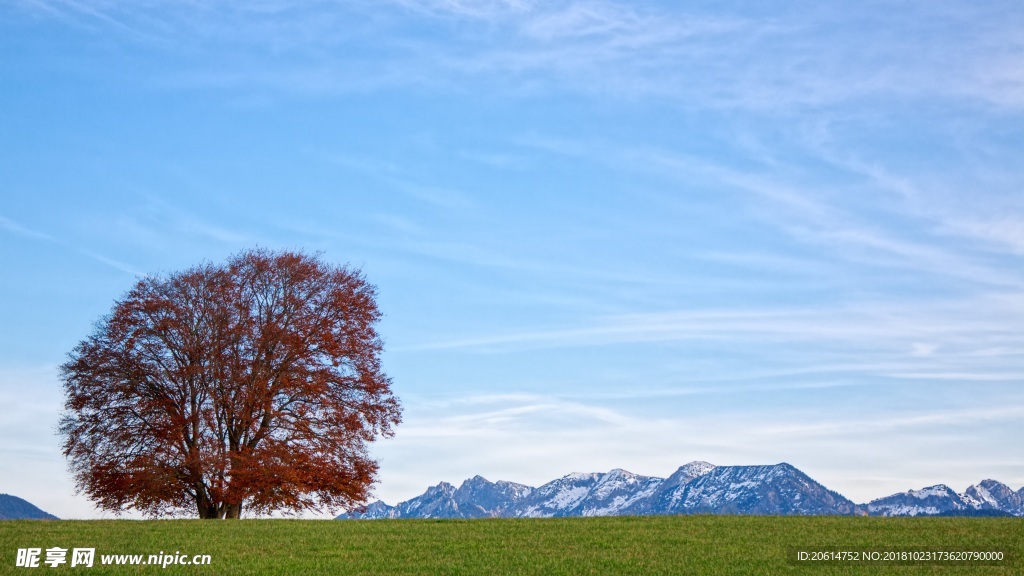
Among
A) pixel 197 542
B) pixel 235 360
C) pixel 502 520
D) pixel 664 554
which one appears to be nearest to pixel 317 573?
pixel 197 542

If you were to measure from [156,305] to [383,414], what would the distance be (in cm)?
1057

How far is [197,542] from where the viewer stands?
27500mm

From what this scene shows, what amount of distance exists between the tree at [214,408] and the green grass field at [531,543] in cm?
817

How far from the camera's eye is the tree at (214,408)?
42.0m

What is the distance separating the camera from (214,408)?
42594 mm

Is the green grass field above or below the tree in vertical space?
below

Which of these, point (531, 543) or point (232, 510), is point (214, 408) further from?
point (531, 543)

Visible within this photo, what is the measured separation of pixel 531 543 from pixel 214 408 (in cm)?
2032

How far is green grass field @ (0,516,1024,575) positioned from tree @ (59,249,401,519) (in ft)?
26.8

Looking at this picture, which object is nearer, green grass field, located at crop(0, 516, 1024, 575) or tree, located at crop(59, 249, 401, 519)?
green grass field, located at crop(0, 516, 1024, 575)

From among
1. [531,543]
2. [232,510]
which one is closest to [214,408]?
[232,510]

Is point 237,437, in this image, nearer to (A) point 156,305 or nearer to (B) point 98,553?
(A) point 156,305

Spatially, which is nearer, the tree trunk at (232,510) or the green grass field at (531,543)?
the green grass field at (531,543)

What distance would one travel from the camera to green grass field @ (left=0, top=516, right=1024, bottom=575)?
23000 mm
